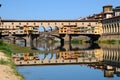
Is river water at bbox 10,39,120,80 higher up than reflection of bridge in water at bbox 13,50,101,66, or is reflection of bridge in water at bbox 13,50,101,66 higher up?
river water at bbox 10,39,120,80

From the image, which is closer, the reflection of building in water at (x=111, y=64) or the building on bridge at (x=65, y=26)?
the reflection of building in water at (x=111, y=64)

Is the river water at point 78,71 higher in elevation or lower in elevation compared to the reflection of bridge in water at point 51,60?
higher

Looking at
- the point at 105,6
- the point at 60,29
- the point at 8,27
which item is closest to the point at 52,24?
the point at 60,29

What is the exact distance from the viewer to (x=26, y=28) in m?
87.9

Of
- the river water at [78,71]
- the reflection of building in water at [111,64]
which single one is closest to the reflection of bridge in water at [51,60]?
the river water at [78,71]

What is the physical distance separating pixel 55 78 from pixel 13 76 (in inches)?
142

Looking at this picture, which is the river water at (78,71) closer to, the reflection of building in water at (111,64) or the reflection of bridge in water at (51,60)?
the reflection of building in water at (111,64)

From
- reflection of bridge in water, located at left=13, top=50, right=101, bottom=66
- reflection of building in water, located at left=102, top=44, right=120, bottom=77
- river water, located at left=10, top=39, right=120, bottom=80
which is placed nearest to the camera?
river water, located at left=10, top=39, right=120, bottom=80

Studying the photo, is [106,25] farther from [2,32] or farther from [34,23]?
[2,32]

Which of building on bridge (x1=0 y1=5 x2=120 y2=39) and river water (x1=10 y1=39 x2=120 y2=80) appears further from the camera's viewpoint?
building on bridge (x1=0 y1=5 x2=120 y2=39)

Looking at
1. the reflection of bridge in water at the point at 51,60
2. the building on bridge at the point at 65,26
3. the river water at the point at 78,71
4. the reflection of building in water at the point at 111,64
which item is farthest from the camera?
the building on bridge at the point at 65,26

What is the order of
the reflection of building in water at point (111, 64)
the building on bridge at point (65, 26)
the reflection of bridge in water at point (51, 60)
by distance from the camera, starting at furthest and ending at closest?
the building on bridge at point (65, 26) < the reflection of bridge in water at point (51, 60) < the reflection of building in water at point (111, 64)

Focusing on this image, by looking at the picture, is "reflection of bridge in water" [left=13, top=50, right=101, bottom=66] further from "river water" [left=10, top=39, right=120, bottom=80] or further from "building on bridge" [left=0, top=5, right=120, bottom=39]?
"building on bridge" [left=0, top=5, right=120, bottom=39]

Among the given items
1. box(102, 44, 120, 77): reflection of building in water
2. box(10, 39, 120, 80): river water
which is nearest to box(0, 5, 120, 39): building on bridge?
box(102, 44, 120, 77): reflection of building in water
